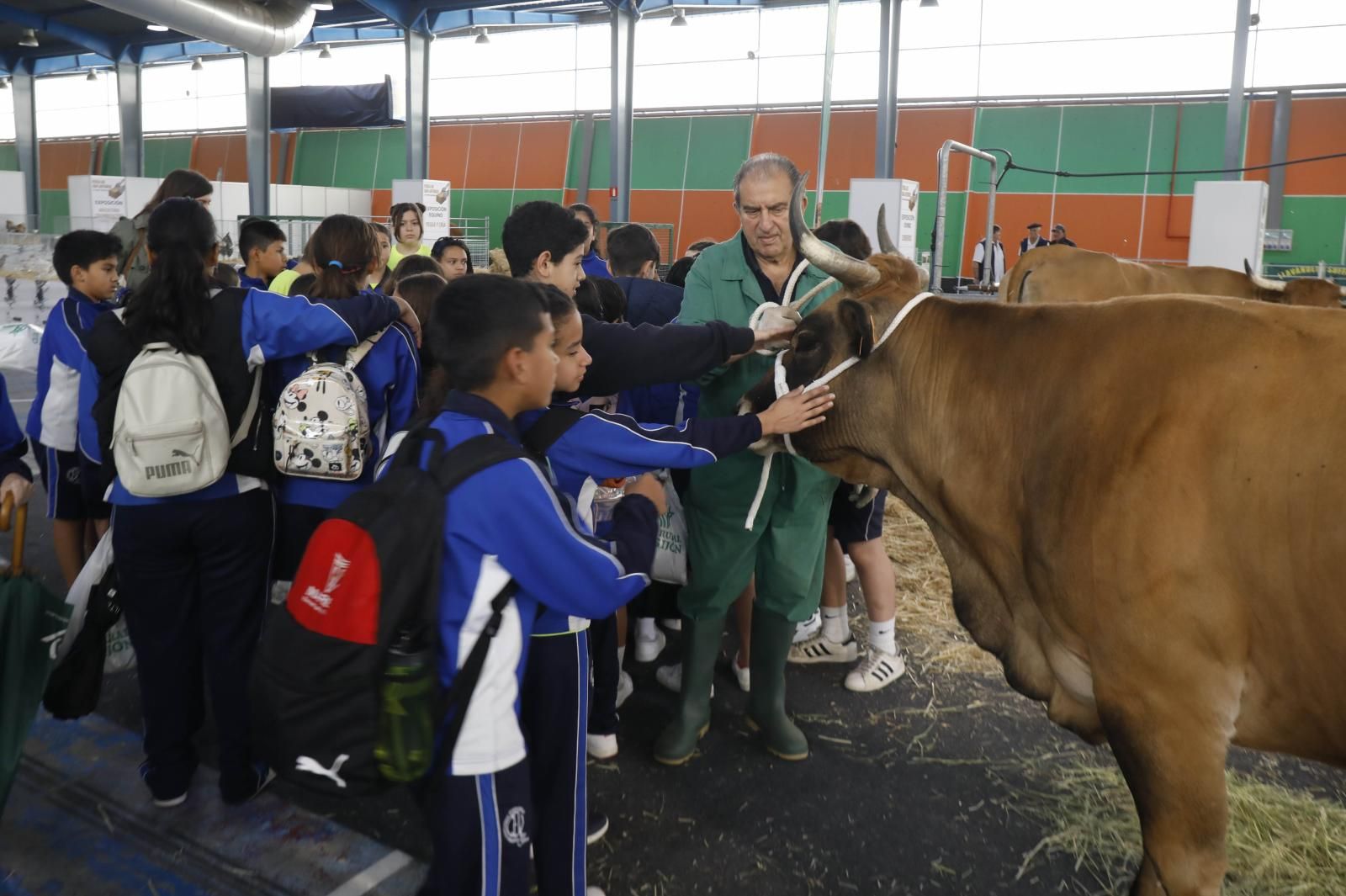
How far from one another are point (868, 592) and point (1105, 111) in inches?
824

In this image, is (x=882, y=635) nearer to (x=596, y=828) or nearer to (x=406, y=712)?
(x=596, y=828)

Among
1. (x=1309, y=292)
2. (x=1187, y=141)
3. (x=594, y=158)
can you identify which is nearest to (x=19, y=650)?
(x=1309, y=292)

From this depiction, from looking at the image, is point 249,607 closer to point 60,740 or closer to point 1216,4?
point 60,740

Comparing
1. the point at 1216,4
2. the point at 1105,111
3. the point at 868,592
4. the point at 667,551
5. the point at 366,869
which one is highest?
the point at 1216,4

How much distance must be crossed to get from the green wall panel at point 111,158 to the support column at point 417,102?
20132 millimetres

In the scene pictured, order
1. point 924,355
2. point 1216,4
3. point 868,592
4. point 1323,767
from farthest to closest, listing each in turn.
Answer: point 1216,4, point 868,592, point 1323,767, point 924,355

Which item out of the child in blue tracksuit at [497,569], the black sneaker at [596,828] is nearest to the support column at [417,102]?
the black sneaker at [596,828]

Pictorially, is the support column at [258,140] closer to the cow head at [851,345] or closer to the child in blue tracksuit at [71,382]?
the child in blue tracksuit at [71,382]

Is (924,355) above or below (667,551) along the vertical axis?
above

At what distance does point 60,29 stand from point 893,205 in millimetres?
17611

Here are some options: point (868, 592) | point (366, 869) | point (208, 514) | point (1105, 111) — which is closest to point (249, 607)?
point (208, 514)

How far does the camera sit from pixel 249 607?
306cm

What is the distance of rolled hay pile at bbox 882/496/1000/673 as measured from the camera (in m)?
4.57

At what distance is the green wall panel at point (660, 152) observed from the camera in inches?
1037
